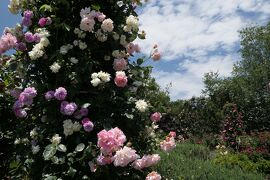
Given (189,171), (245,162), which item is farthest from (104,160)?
(245,162)

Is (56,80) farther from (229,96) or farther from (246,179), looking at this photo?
(229,96)

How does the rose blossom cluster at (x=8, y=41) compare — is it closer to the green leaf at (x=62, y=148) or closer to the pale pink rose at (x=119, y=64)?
the pale pink rose at (x=119, y=64)

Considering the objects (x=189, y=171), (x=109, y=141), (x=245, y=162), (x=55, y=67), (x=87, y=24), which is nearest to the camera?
(x=109, y=141)

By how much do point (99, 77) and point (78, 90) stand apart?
24 centimetres

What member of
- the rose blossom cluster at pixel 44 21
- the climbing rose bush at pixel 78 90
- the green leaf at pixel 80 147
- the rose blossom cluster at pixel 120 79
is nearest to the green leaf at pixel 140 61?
the climbing rose bush at pixel 78 90

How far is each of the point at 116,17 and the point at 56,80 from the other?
93 centimetres

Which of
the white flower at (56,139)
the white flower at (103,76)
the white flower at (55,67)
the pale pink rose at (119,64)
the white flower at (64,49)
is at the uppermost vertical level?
the white flower at (64,49)

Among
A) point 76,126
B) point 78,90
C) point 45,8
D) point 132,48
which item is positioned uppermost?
point 45,8

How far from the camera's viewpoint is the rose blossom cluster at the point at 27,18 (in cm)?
435

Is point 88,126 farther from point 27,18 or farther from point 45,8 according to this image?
point 27,18

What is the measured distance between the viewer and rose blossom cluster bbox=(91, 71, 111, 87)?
154 inches

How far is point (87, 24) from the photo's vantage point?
13.5ft

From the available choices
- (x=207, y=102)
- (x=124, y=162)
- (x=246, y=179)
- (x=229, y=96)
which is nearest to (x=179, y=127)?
(x=207, y=102)

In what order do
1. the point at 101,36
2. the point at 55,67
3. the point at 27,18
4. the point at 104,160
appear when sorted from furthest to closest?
the point at 27,18
the point at 101,36
the point at 55,67
the point at 104,160
